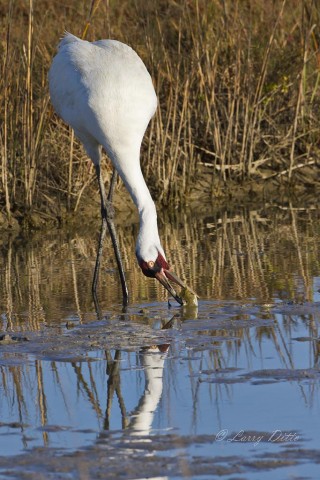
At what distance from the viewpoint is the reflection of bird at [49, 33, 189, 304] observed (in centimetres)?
766

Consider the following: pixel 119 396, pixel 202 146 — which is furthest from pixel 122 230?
pixel 119 396

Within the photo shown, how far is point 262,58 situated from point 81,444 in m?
8.24

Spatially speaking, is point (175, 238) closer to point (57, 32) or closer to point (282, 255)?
point (282, 255)

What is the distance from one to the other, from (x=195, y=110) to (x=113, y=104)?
13.7ft

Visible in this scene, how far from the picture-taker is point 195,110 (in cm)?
1179

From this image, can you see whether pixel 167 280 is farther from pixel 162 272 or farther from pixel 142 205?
pixel 142 205

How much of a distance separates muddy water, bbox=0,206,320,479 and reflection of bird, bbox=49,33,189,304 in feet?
2.45

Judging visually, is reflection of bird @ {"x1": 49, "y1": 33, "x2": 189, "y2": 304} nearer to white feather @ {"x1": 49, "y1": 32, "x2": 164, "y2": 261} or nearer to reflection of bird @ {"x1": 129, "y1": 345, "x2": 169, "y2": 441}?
white feather @ {"x1": 49, "y1": 32, "x2": 164, "y2": 261}

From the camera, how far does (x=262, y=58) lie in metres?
12.1

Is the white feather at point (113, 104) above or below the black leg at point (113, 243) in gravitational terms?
above
